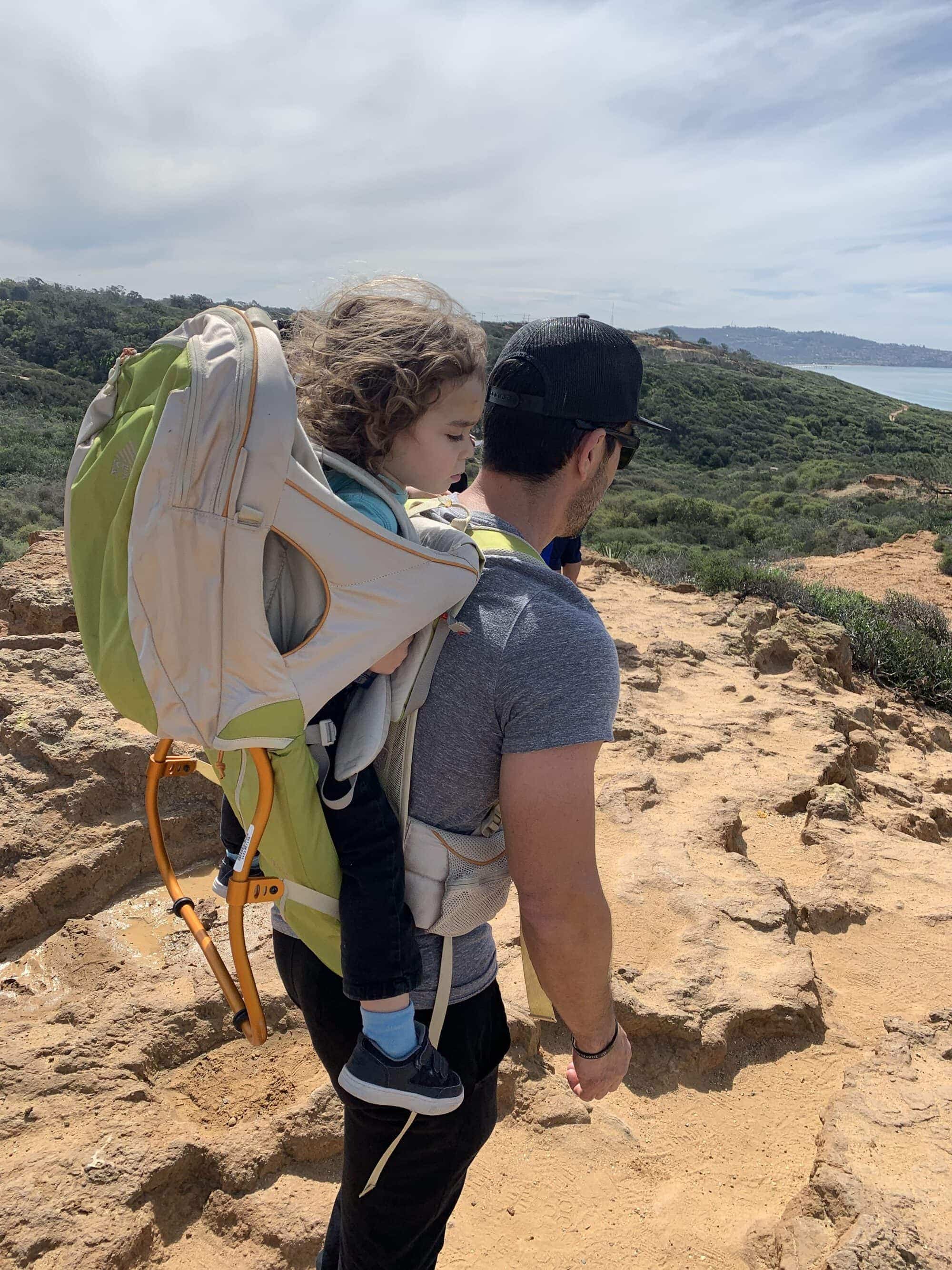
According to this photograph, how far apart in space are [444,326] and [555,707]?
2.06ft

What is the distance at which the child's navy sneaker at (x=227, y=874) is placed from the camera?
1320 mm

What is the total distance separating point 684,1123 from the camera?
2662 millimetres

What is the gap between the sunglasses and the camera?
4.92 ft

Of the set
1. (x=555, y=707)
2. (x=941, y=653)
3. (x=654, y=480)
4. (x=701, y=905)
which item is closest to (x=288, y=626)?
(x=555, y=707)

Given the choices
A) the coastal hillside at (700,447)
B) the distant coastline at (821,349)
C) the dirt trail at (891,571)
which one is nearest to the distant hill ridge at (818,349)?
the distant coastline at (821,349)

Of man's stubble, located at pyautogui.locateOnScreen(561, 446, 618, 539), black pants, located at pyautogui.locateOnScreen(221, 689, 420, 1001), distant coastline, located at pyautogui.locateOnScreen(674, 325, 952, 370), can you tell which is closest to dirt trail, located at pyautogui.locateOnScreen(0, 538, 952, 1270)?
black pants, located at pyautogui.locateOnScreen(221, 689, 420, 1001)

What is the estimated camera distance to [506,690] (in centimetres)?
123

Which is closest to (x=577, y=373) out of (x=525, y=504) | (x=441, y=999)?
(x=525, y=504)

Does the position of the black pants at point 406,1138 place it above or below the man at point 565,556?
below

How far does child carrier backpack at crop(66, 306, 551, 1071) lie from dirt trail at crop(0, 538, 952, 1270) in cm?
117

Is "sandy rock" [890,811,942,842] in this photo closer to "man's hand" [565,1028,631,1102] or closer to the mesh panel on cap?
"man's hand" [565,1028,631,1102]

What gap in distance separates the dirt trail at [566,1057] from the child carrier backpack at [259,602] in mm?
1170

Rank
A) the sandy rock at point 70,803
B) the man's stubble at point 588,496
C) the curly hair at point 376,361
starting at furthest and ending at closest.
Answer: the sandy rock at point 70,803 < the man's stubble at point 588,496 < the curly hair at point 376,361

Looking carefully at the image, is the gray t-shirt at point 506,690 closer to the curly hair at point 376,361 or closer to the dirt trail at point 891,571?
the curly hair at point 376,361
